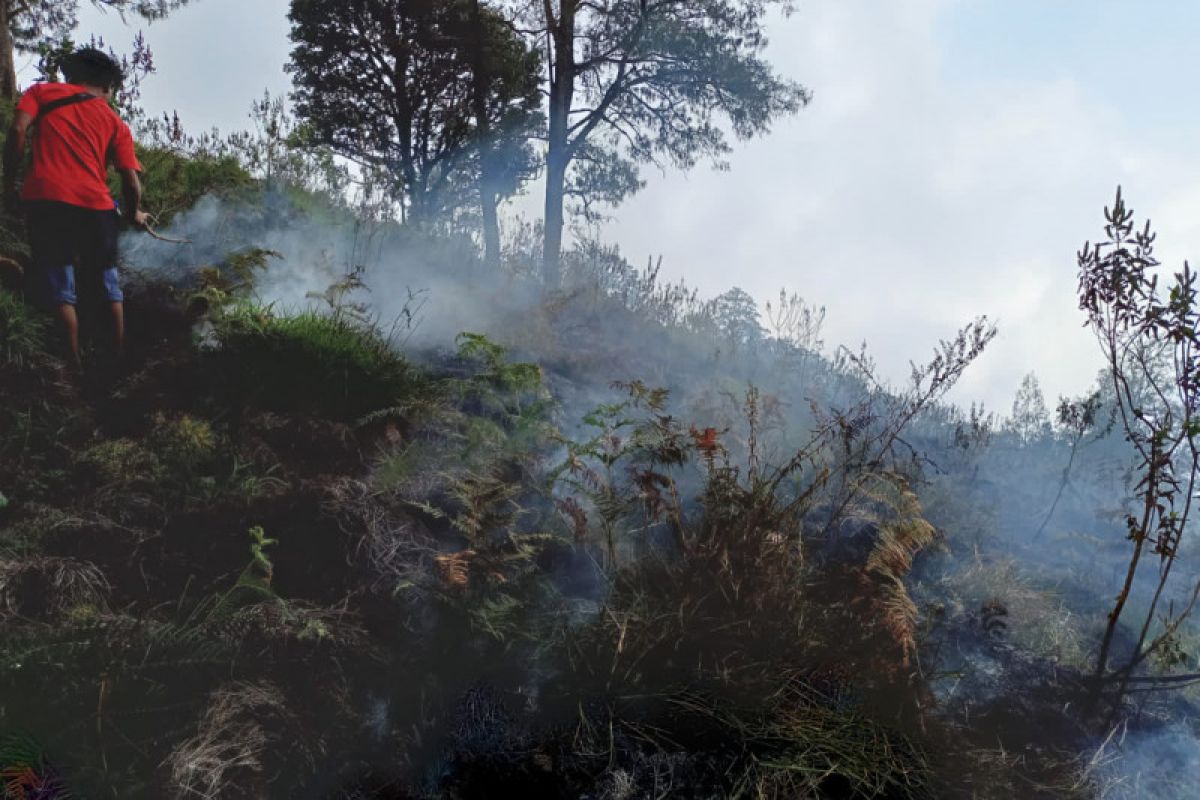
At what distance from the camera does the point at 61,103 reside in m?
4.61

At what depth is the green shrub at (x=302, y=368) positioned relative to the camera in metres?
4.74

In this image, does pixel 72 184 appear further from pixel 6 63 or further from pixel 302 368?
A: pixel 6 63

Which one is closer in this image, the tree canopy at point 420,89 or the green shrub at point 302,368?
the green shrub at point 302,368

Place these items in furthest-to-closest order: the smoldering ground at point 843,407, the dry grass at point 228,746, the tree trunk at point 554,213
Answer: the tree trunk at point 554,213
the smoldering ground at point 843,407
the dry grass at point 228,746

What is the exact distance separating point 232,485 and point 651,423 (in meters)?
2.34

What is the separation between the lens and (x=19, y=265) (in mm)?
4875

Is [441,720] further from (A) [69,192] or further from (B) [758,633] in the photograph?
(A) [69,192]

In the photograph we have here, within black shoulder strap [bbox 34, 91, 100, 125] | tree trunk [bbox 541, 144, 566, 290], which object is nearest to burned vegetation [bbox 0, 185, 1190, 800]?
black shoulder strap [bbox 34, 91, 100, 125]

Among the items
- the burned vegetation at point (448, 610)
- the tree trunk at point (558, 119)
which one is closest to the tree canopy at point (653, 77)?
the tree trunk at point (558, 119)

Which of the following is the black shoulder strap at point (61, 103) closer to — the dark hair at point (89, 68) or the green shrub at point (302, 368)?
the dark hair at point (89, 68)

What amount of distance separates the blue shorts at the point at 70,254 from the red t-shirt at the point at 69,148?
3.1 inches

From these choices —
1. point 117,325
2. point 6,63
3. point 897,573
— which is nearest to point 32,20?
point 6,63

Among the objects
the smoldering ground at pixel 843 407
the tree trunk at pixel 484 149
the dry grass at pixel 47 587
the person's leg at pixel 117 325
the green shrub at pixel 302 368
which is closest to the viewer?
the dry grass at pixel 47 587

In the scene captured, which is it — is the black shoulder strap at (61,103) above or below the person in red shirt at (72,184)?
above
